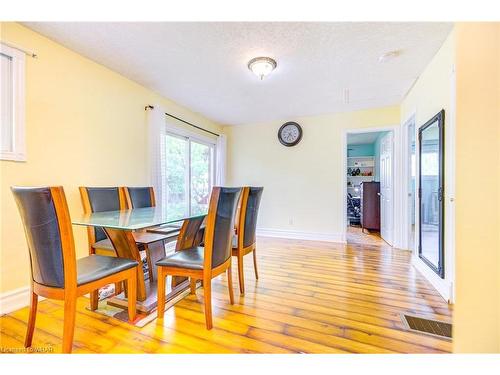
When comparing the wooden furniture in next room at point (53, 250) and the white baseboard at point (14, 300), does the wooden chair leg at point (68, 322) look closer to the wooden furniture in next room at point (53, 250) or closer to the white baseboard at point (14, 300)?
the wooden furniture in next room at point (53, 250)

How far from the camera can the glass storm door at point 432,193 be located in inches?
85.5

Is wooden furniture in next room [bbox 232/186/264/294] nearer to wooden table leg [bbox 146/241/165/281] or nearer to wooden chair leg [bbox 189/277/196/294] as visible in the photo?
wooden chair leg [bbox 189/277/196/294]

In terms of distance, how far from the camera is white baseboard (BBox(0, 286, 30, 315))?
178 centimetres

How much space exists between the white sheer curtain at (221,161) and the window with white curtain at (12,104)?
304 centimetres

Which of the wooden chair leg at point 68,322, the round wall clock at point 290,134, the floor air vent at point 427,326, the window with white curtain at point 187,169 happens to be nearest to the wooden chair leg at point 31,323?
the wooden chair leg at point 68,322

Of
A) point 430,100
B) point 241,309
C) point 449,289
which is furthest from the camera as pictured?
point 430,100

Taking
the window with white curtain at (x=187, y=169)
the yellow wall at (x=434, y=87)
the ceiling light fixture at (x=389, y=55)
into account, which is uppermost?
the ceiling light fixture at (x=389, y=55)

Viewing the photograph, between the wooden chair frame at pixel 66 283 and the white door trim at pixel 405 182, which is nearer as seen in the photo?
the wooden chair frame at pixel 66 283

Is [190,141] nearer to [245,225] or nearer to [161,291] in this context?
[245,225]
